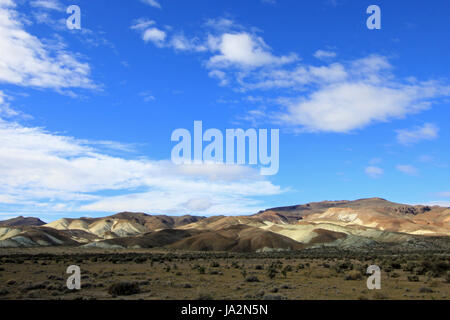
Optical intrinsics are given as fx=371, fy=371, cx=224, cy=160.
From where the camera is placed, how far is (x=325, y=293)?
67.9 ft

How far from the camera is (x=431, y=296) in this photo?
19625mm

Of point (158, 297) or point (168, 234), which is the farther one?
point (168, 234)

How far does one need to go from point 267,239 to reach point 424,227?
4113 inches
